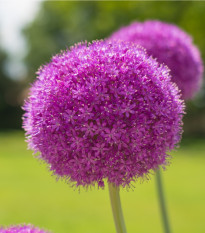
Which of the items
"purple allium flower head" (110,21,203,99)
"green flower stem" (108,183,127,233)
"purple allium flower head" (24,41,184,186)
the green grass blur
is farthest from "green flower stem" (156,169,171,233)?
the green grass blur

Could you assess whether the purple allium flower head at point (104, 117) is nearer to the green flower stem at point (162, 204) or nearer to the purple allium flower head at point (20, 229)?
the purple allium flower head at point (20, 229)

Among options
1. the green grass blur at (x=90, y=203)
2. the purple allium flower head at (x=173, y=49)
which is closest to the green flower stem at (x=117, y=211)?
the purple allium flower head at (x=173, y=49)

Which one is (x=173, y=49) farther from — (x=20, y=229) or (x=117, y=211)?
(x=20, y=229)

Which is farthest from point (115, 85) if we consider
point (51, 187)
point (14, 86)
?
point (14, 86)

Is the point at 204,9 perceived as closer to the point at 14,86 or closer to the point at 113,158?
the point at 14,86

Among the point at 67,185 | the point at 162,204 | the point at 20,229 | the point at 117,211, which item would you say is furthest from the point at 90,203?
the point at 20,229

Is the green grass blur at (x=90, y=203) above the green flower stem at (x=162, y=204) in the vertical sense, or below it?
above

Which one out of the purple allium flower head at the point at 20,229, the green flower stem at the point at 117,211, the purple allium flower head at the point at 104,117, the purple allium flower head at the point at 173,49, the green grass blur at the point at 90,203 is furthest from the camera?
the green grass blur at the point at 90,203
